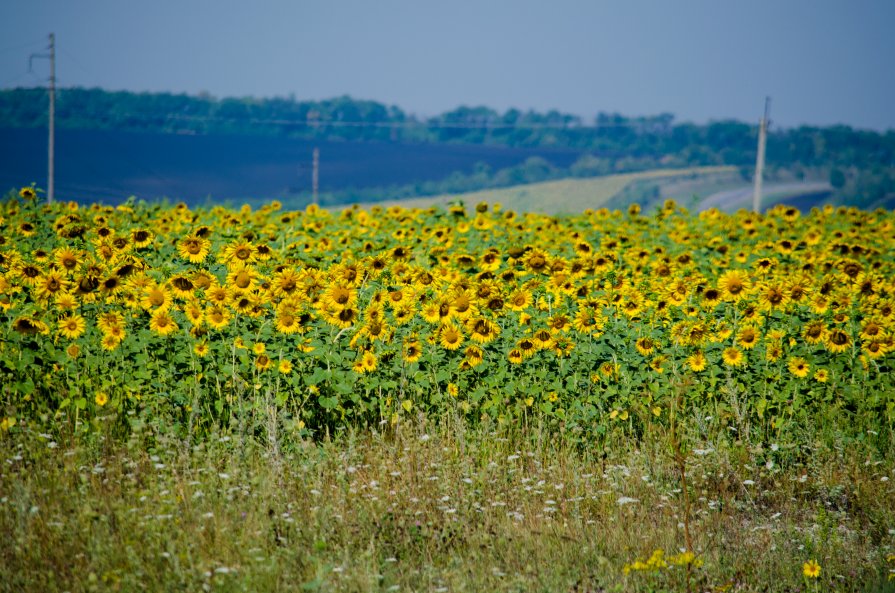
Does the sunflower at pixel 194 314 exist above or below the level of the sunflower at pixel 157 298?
below

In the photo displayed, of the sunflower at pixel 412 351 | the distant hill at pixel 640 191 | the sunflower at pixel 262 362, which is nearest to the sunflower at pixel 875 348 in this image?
the sunflower at pixel 412 351

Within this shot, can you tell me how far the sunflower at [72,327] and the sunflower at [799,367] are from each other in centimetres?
466

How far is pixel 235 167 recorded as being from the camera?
2773 inches

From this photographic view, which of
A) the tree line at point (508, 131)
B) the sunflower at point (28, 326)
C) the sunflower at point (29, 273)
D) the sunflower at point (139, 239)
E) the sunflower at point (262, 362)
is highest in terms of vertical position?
the tree line at point (508, 131)

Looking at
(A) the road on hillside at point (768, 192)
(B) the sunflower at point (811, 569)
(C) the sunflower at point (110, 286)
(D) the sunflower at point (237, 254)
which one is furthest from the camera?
(A) the road on hillside at point (768, 192)

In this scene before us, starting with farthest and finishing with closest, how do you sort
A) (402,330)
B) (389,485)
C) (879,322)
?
(879,322), (402,330), (389,485)

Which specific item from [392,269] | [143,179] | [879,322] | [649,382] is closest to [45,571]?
[392,269]

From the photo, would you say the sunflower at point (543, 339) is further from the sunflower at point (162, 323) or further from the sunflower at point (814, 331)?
the sunflower at point (162, 323)

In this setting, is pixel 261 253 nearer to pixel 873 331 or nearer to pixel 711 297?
pixel 711 297

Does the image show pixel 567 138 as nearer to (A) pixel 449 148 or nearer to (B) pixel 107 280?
(A) pixel 449 148

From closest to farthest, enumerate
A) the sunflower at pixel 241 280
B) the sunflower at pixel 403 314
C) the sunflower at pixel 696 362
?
1. the sunflower at pixel 241 280
2. the sunflower at pixel 403 314
3. the sunflower at pixel 696 362

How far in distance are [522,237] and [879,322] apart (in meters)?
5.55

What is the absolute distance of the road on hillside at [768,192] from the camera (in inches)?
1853

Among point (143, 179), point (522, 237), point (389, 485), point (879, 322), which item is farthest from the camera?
point (143, 179)
